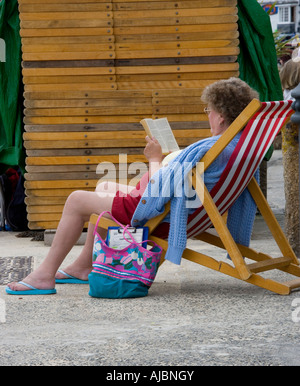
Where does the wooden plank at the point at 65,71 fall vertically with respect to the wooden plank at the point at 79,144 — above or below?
above

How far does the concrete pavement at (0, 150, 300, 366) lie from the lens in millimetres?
3227

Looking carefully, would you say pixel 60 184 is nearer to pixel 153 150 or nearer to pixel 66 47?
pixel 66 47

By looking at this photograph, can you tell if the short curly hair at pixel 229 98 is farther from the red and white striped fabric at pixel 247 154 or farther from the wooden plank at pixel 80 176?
the wooden plank at pixel 80 176

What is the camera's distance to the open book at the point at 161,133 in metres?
4.66

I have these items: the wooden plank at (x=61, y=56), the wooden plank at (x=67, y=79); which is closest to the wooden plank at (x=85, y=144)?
the wooden plank at (x=67, y=79)

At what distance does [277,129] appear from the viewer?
4.63 m

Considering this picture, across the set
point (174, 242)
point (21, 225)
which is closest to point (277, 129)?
point (174, 242)

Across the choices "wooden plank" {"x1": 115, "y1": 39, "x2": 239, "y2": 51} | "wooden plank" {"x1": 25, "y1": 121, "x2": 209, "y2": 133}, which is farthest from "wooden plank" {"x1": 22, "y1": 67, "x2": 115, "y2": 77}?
"wooden plank" {"x1": 25, "y1": 121, "x2": 209, "y2": 133}

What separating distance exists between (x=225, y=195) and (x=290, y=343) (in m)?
1.42

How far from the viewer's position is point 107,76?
22.8 feet

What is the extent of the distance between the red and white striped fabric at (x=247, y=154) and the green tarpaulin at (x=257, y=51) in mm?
2818

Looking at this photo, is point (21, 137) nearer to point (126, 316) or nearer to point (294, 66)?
point (294, 66)

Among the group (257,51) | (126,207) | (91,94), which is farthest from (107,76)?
(126,207)

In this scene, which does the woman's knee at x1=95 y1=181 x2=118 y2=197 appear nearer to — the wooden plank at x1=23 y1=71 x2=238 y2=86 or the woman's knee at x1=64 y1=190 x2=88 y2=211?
the woman's knee at x1=64 y1=190 x2=88 y2=211
